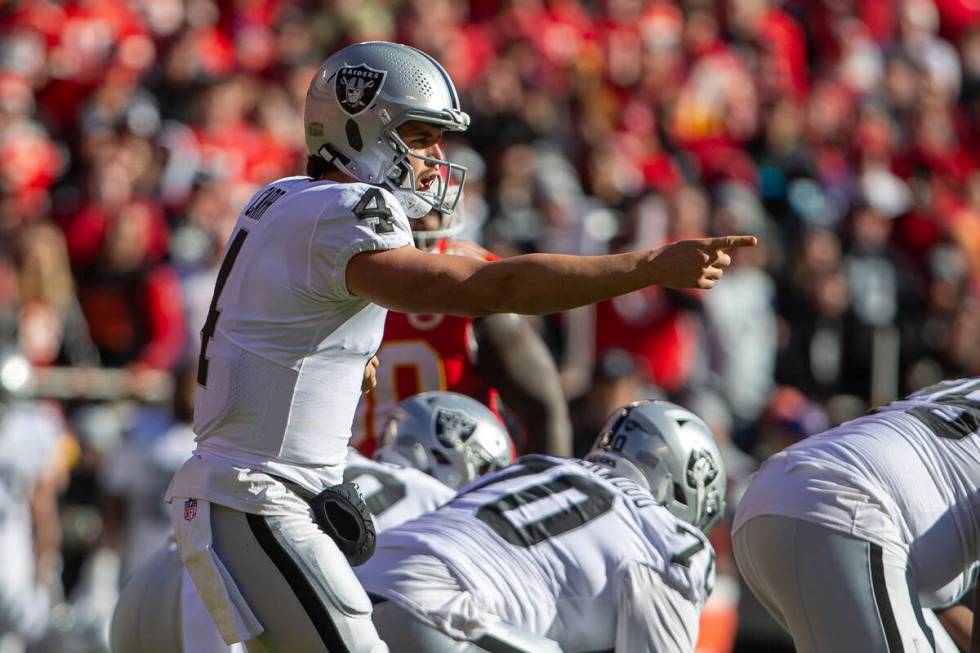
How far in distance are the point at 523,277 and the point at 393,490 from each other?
60.4 inches

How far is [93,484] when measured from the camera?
29.6ft

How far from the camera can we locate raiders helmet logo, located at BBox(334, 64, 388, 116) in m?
3.78

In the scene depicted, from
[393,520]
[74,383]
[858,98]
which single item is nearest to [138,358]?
[74,383]

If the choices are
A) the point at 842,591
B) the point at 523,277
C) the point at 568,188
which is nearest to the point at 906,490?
the point at 842,591

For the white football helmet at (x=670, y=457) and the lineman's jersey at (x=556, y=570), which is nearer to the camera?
the lineman's jersey at (x=556, y=570)

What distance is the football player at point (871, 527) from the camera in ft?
13.5

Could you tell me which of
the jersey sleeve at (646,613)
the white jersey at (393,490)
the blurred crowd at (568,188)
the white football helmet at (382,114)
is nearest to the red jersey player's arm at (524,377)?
the white jersey at (393,490)

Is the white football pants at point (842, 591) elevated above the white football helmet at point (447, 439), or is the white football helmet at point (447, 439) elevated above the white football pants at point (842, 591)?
the white football helmet at point (447, 439)

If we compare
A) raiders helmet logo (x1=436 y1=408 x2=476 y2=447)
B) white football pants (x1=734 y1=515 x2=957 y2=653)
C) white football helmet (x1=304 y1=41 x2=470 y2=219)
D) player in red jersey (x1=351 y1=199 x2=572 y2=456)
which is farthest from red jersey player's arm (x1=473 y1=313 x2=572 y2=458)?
white football helmet (x1=304 y1=41 x2=470 y2=219)

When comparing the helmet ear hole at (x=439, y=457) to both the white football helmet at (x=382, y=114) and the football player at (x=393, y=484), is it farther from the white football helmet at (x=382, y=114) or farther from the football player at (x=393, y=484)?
the white football helmet at (x=382, y=114)

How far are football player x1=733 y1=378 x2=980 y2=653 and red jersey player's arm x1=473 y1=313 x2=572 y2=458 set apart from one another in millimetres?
1323

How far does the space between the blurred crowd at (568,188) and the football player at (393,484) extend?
271 cm

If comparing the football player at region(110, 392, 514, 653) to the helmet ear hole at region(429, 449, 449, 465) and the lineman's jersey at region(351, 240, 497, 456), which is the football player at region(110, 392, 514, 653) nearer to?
the helmet ear hole at region(429, 449, 449, 465)

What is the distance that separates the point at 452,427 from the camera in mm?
5051
